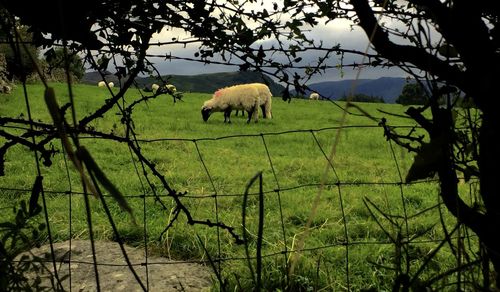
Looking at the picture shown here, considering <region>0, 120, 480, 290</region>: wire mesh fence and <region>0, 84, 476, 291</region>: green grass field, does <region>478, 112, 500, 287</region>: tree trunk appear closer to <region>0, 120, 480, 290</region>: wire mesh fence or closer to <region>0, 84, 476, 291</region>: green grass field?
<region>0, 84, 476, 291</region>: green grass field

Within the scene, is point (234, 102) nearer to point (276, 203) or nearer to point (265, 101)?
point (265, 101)

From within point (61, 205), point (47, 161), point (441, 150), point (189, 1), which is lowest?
point (61, 205)

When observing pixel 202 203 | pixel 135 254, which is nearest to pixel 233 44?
pixel 135 254

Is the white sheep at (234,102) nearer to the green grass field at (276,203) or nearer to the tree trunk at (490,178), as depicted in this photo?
the green grass field at (276,203)

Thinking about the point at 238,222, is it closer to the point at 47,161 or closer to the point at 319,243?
the point at 319,243

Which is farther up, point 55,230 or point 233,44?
point 233,44

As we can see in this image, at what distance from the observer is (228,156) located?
9.36 metres

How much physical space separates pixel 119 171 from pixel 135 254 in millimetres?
3988

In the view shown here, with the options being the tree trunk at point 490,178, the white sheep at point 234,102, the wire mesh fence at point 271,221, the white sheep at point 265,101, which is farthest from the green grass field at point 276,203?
the white sheep at point 265,101

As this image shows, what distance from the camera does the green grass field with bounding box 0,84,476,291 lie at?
344cm

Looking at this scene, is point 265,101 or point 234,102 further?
point 265,101

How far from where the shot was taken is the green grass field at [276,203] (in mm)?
3443

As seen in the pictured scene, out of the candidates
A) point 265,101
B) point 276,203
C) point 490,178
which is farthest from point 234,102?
point 490,178

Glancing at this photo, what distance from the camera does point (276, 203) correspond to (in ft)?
19.6
